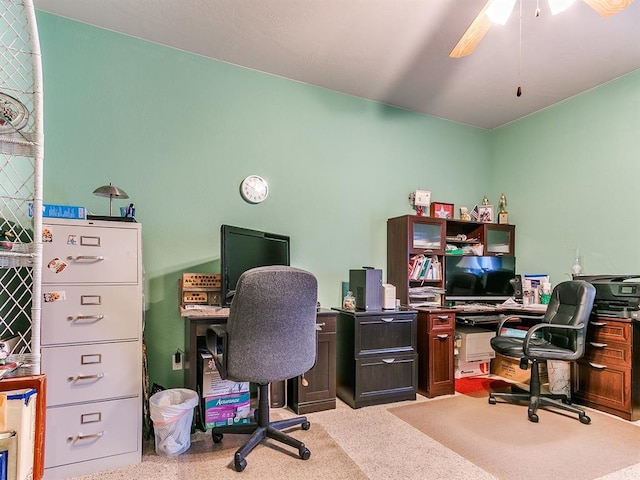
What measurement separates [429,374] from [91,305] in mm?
2588

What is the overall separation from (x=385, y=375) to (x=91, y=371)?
6.84 ft

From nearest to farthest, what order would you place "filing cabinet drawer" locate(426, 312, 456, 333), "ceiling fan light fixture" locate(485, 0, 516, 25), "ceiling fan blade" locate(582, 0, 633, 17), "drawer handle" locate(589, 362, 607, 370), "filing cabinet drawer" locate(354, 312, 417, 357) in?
"ceiling fan blade" locate(582, 0, 633, 17) < "ceiling fan light fixture" locate(485, 0, 516, 25) < "drawer handle" locate(589, 362, 607, 370) < "filing cabinet drawer" locate(354, 312, 417, 357) < "filing cabinet drawer" locate(426, 312, 456, 333)

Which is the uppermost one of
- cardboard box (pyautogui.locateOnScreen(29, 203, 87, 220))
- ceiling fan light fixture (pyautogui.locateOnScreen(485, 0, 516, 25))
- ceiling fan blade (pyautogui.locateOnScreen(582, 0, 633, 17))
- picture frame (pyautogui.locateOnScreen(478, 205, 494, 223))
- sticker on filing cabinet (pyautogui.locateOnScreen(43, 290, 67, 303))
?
ceiling fan light fixture (pyautogui.locateOnScreen(485, 0, 516, 25))

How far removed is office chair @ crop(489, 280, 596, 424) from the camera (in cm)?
270

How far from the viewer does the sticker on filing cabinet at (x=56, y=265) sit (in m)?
1.95

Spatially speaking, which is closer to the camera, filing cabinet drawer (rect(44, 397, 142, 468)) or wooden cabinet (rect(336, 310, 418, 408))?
filing cabinet drawer (rect(44, 397, 142, 468))

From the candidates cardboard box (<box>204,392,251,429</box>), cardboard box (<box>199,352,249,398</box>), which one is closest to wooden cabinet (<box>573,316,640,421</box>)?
cardboard box (<box>204,392,251,429</box>)

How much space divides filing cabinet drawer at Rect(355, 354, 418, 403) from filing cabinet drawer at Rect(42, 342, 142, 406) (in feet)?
5.30

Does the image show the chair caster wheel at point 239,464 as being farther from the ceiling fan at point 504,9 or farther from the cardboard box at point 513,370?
the cardboard box at point 513,370

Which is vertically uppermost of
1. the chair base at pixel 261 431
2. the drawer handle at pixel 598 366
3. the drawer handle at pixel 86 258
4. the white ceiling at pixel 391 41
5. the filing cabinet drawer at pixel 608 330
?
the white ceiling at pixel 391 41

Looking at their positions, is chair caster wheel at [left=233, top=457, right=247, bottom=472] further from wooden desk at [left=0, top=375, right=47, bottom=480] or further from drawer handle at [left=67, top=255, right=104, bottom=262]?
drawer handle at [left=67, top=255, right=104, bottom=262]

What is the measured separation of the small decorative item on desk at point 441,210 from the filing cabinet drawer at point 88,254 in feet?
9.82

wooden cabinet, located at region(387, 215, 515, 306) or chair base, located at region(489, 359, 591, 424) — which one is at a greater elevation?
wooden cabinet, located at region(387, 215, 515, 306)

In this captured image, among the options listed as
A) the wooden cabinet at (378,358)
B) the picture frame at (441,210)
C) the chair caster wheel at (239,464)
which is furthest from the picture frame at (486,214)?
the chair caster wheel at (239,464)
